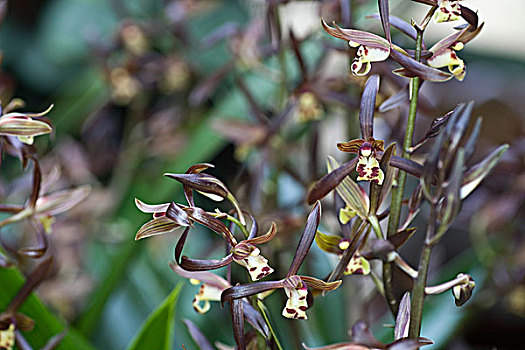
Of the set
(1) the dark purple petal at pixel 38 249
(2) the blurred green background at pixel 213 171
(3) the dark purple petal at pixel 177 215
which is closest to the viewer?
(3) the dark purple petal at pixel 177 215

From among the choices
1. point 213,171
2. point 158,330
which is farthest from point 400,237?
point 213,171

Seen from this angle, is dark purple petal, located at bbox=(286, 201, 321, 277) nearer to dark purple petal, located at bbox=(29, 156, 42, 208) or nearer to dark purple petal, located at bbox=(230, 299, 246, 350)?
dark purple petal, located at bbox=(230, 299, 246, 350)

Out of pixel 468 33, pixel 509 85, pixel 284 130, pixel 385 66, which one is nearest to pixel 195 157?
pixel 284 130

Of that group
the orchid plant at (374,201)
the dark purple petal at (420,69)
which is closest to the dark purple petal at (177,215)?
the orchid plant at (374,201)

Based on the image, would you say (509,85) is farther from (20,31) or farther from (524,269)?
(20,31)

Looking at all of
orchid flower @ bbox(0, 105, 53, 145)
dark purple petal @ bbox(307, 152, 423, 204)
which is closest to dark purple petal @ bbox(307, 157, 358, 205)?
dark purple petal @ bbox(307, 152, 423, 204)

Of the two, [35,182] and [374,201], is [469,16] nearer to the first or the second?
[374,201]

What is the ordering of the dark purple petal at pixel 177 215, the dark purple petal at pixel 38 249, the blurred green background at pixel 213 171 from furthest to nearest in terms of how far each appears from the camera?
the blurred green background at pixel 213 171 < the dark purple petal at pixel 38 249 < the dark purple petal at pixel 177 215

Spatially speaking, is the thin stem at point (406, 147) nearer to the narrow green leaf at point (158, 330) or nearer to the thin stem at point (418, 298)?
the thin stem at point (418, 298)

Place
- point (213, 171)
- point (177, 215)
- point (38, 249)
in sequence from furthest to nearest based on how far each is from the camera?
point (213, 171), point (38, 249), point (177, 215)
